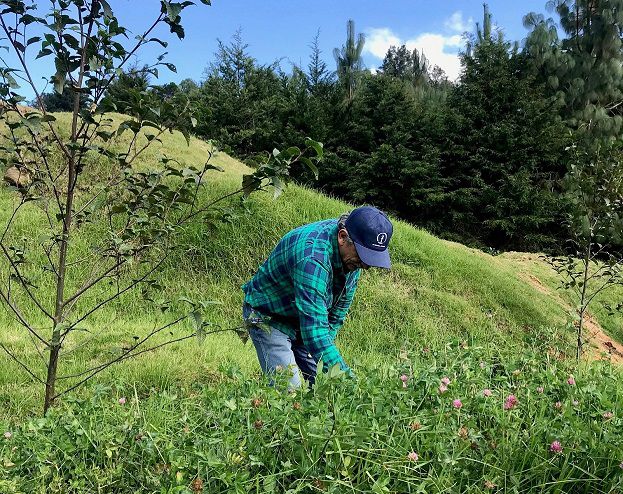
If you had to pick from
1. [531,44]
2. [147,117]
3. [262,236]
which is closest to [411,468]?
[147,117]

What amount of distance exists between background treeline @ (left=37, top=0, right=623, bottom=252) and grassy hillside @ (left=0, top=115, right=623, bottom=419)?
25.4 feet

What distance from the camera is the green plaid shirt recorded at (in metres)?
2.47

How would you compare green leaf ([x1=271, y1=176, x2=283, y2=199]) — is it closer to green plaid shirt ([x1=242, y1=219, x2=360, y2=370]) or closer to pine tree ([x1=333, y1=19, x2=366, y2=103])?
green plaid shirt ([x1=242, y1=219, x2=360, y2=370])

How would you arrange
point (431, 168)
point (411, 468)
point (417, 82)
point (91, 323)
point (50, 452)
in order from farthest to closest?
point (417, 82), point (431, 168), point (91, 323), point (50, 452), point (411, 468)

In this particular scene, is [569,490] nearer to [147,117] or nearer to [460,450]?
[460,450]

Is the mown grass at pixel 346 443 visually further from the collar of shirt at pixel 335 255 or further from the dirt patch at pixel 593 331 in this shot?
the dirt patch at pixel 593 331

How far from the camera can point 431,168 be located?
19438mm

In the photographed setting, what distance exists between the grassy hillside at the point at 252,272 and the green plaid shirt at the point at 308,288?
154 centimetres

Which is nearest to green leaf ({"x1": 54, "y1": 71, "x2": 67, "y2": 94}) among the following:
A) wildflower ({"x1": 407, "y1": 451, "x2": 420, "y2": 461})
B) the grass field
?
the grass field

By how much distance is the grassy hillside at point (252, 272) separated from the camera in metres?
4.64

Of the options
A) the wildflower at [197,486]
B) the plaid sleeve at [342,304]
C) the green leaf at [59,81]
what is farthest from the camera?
the plaid sleeve at [342,304]

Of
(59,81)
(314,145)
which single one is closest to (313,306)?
(314,145)

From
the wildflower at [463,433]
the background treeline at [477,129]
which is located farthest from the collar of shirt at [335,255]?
the background treeline at [477,129]

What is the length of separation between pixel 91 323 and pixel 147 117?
156 inches
